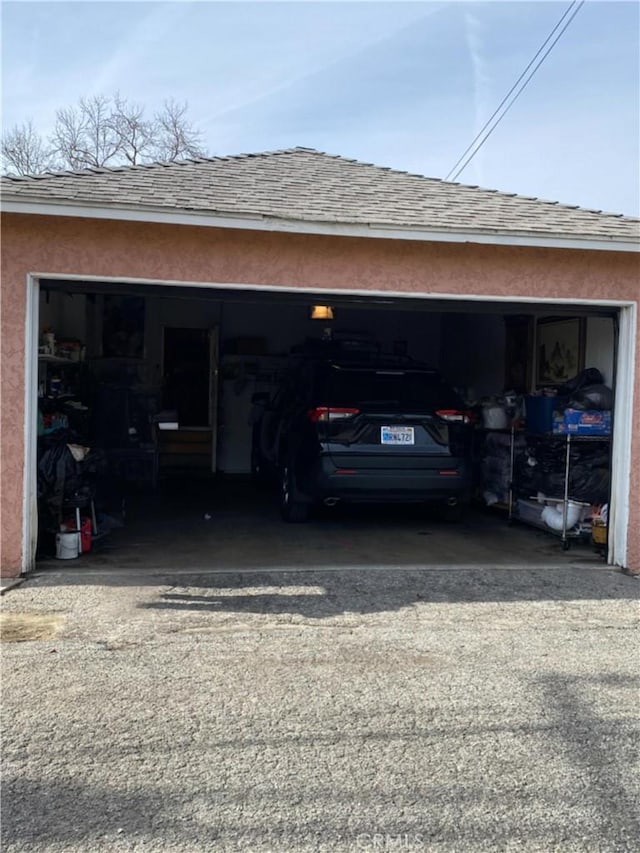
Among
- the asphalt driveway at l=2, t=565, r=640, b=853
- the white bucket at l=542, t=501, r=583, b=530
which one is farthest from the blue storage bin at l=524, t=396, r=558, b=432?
the asphalt driveway at l=2, t=565, r=640, b=853

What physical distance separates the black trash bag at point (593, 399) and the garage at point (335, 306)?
0.07 feet

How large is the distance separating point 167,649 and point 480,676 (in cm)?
180

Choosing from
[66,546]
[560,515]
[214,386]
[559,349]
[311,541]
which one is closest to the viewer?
[66,546]

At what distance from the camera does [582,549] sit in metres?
7.67

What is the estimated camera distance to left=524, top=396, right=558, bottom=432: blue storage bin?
26.4 feet

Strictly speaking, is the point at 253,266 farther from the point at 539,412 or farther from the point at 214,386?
the point at 214,386

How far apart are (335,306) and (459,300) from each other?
1100mm

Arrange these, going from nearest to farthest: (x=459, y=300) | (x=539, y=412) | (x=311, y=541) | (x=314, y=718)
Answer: (x=314, y=718) → (x=459, y=300) → (x=311, y=541) → (x=539, y=412)

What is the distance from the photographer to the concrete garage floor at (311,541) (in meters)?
6.81

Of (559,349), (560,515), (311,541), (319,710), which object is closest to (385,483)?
(311,541)

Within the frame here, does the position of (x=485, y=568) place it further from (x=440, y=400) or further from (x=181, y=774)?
(x=181, y=774)

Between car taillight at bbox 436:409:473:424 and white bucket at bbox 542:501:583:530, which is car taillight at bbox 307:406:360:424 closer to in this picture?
car taillight at bbox 436:409:473:424

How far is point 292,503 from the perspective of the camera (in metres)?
8.36

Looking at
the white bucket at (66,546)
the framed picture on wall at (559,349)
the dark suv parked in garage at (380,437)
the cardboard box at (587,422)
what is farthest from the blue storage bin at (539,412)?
the white bucket at (66,546)
